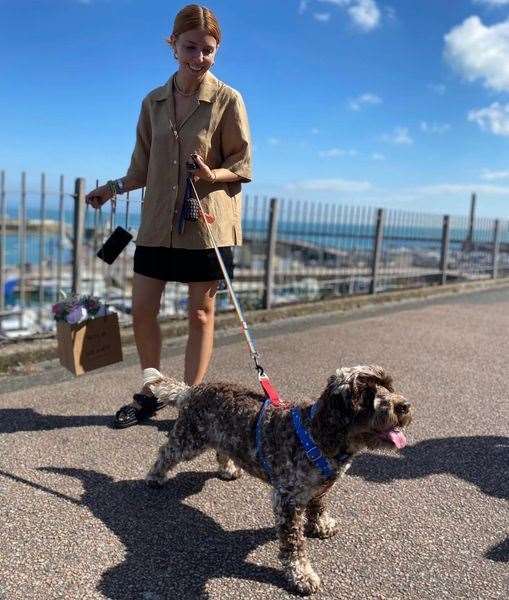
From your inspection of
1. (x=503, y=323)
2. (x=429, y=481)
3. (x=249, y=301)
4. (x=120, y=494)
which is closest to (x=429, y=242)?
(x=503, y=323)

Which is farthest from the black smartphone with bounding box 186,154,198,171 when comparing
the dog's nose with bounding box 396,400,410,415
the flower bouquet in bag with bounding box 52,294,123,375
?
the dog's nose with bounding box 396,400,410,415

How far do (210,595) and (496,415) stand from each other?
3.05 m

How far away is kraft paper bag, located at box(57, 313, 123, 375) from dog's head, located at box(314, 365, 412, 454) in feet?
7.01

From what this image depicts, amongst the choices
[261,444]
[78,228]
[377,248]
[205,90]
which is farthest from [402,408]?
[377,248]

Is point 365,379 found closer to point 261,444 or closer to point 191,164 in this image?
point 261,444

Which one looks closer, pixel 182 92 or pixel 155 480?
pixel 155 480

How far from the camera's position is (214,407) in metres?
2.89

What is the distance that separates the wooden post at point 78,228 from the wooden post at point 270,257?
310 cm

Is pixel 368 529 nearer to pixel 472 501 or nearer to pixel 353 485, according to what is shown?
pixel 353 485

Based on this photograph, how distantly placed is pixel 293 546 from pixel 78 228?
4766 millimetres

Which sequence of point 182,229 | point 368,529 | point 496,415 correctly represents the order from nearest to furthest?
point 368,529
point 182,229
point 496,415

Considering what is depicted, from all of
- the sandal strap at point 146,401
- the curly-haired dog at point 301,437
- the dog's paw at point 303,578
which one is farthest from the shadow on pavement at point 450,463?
the sandal strap at point 146,401

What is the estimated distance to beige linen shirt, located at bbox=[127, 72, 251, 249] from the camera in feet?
11.9

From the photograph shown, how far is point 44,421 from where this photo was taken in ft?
12.9
